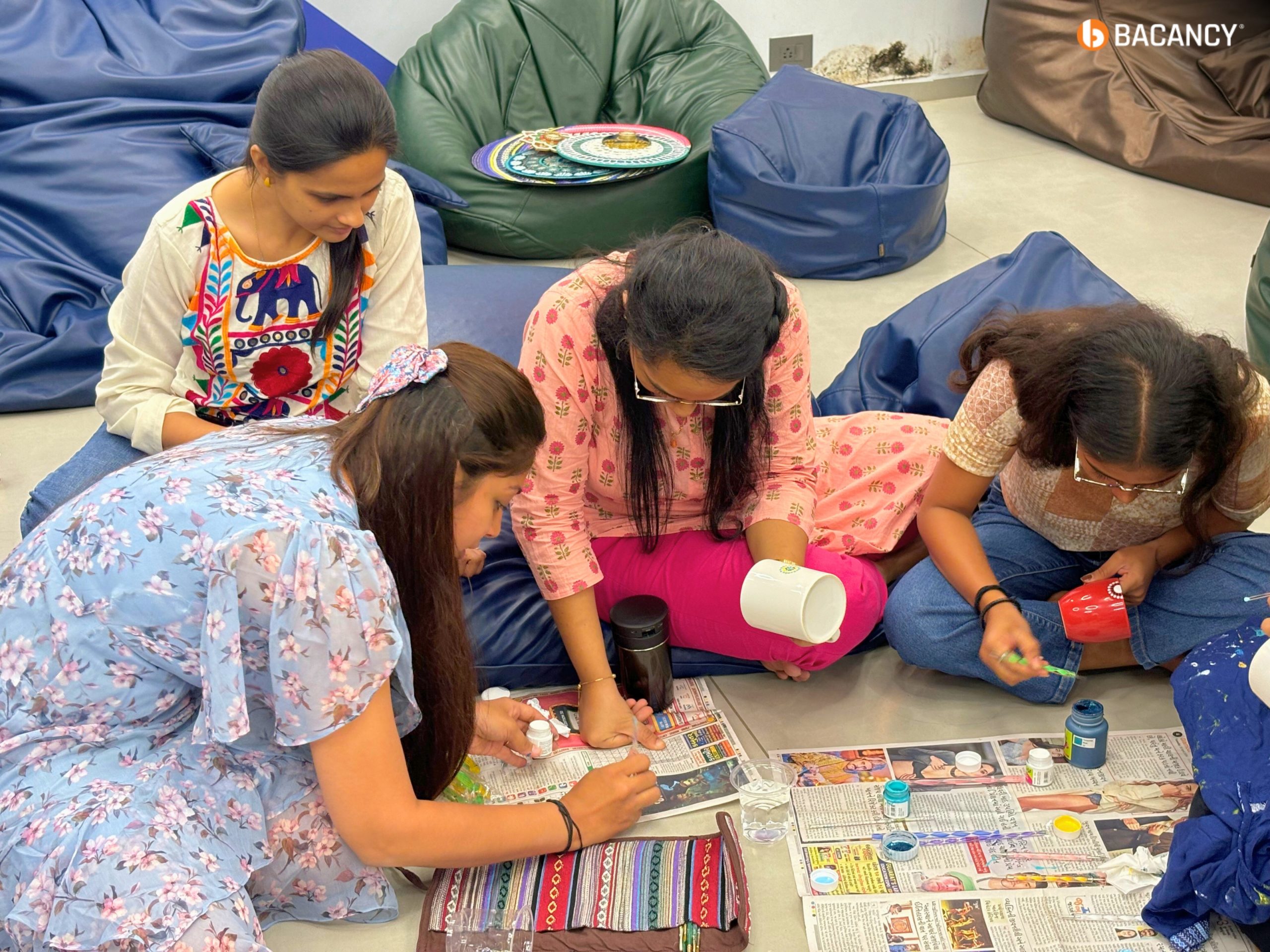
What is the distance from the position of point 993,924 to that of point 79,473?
156 centimetres

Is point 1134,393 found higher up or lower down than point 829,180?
higher up

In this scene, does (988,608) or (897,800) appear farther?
(988,608)

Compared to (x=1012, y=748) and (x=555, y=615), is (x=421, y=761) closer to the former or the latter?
(x=555, y=615)

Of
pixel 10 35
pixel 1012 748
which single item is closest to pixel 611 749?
pixel 1012 748

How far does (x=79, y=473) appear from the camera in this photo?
81.7 inches

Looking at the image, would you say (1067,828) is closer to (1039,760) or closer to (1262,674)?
(1039,760)

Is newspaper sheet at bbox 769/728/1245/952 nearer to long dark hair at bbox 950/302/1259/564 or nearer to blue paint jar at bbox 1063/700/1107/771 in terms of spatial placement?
blue paint jar at bbox 1063/700/1107/771

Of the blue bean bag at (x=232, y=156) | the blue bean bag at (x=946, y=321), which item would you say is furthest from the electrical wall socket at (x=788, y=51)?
the blue bean bag at (x=946, y=321)

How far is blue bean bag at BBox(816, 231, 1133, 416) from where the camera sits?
8.28 ft

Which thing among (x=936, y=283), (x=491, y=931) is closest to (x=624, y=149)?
(x=936, y=283)

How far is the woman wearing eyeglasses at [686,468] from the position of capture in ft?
5.53

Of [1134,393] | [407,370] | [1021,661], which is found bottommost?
[1021,661]

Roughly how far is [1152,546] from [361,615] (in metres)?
1.28

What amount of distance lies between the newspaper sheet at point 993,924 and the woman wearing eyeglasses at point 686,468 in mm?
438
